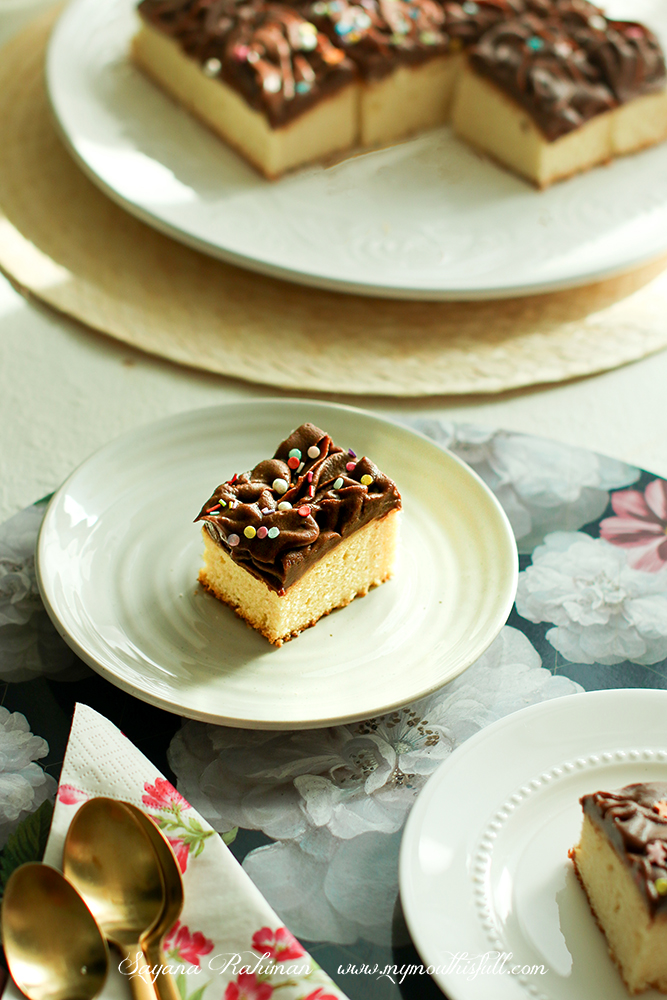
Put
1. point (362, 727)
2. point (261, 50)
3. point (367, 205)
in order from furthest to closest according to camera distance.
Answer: point (261, 50), point (367, 205), point (362, 727)

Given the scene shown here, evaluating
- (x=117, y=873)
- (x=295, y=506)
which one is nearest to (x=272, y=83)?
(x=295, y=506)

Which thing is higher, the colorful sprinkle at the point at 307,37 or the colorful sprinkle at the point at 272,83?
the colorful sprinkle at the point at 307,37

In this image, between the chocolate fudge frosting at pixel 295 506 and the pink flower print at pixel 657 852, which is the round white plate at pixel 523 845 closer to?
the pink flower print at pixel 657 852

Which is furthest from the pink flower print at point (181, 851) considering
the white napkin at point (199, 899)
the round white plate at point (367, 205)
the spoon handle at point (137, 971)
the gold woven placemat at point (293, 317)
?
the round white plate at point (367, 205)

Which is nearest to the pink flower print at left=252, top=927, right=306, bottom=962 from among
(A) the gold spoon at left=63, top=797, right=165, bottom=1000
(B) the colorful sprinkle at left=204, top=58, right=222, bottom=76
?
(A) the gold spoon at left=63, top=797, right=165, bottom=1000

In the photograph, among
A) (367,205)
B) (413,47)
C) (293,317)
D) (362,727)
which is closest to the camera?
(362,727)

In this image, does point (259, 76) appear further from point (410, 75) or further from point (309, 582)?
point (309, 582)

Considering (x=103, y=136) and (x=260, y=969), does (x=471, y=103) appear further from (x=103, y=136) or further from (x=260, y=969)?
(x=260, y=969)
